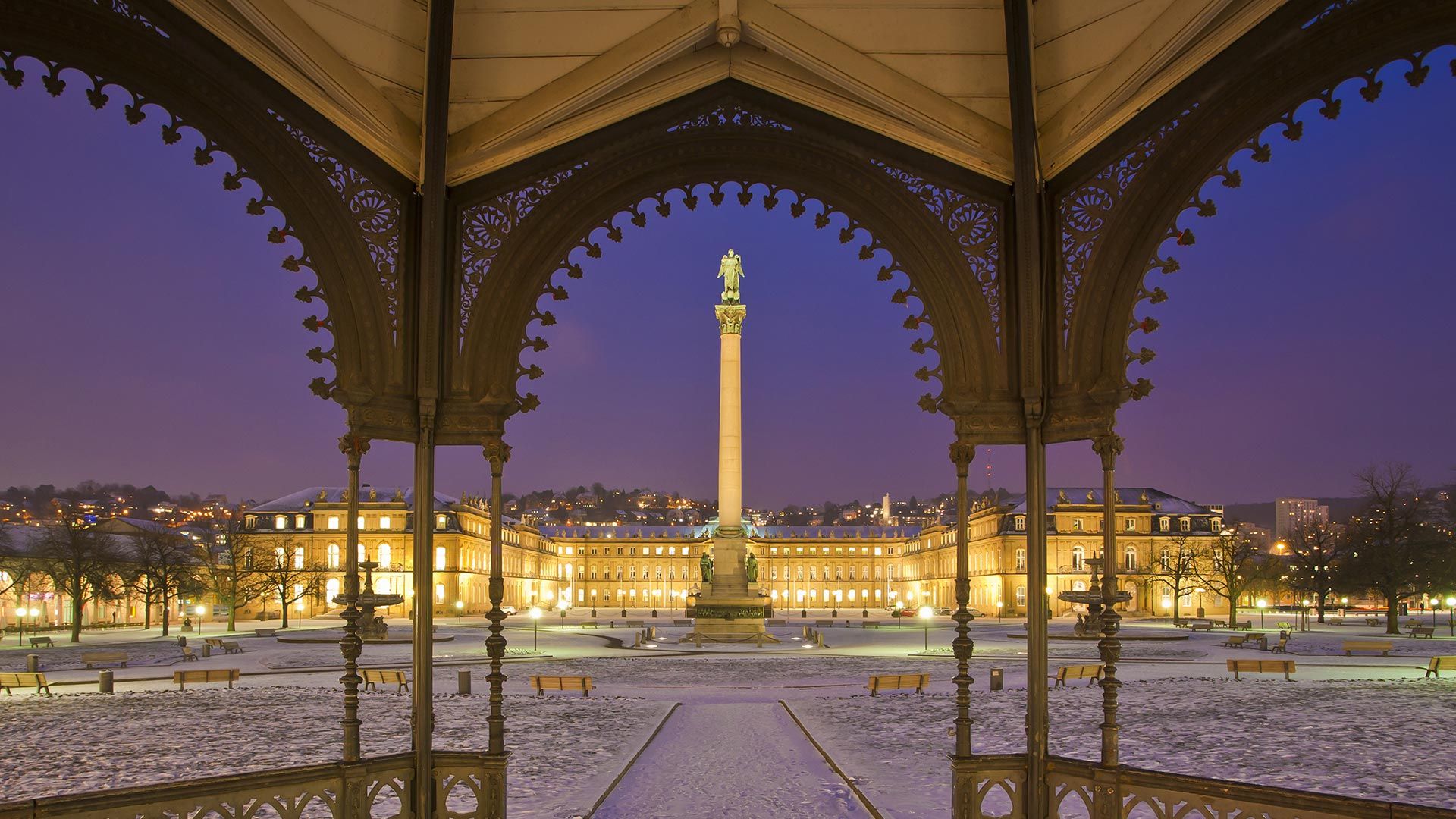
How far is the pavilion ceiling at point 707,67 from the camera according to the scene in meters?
6.95

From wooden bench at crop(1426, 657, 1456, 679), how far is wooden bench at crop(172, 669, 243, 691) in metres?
26.8

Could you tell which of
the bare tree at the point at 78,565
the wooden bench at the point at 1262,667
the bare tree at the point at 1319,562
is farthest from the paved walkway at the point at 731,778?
the bare tree at the point at 1319,562

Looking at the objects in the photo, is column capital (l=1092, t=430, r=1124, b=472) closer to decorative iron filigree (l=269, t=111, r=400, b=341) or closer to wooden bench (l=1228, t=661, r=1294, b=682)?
decorative iron filigree (l=269, t=111, r=400, b=341)

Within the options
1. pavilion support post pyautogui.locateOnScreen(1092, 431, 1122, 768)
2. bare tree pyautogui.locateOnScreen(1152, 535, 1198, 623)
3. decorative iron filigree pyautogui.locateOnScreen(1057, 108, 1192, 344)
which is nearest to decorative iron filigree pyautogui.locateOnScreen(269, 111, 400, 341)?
decorative iron filigree pyautogui.locateOnScreen(1057, 108, 1192, 344)

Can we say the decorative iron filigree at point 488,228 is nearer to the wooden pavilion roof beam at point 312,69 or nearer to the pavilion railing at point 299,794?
the wooden pavilion roof beam at point 312,69

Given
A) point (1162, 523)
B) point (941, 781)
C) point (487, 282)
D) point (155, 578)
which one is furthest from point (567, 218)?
point (1162, 523)

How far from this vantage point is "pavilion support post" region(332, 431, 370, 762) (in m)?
6.83

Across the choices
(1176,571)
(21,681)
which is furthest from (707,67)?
(1176,571)

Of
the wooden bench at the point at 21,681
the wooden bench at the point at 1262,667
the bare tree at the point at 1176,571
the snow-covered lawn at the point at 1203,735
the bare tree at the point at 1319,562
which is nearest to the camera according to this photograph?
the snow-covered lawn at the point at 1203,735

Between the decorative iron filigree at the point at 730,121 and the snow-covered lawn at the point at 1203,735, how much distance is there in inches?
241

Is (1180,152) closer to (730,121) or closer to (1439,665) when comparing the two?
(730,121)

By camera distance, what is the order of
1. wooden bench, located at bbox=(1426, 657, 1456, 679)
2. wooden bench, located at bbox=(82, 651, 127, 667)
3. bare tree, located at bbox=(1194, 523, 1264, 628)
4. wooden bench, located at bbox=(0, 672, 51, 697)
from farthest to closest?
bare tree, located at bbox=(1194, 523, 1264, 628)
wooden bench, located at bbox=(82, 651, 127, 667)
wooden bench, located at bbox=(1426, 657, 1456, 679)
wooden bench, located at bbox=(0, 672, 51, 697)

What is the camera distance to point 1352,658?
105 feet

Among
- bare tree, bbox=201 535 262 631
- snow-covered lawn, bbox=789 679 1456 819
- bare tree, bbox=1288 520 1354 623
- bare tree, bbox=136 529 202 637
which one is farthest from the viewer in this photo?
bare tree, bbox=1288 520 1354 623
